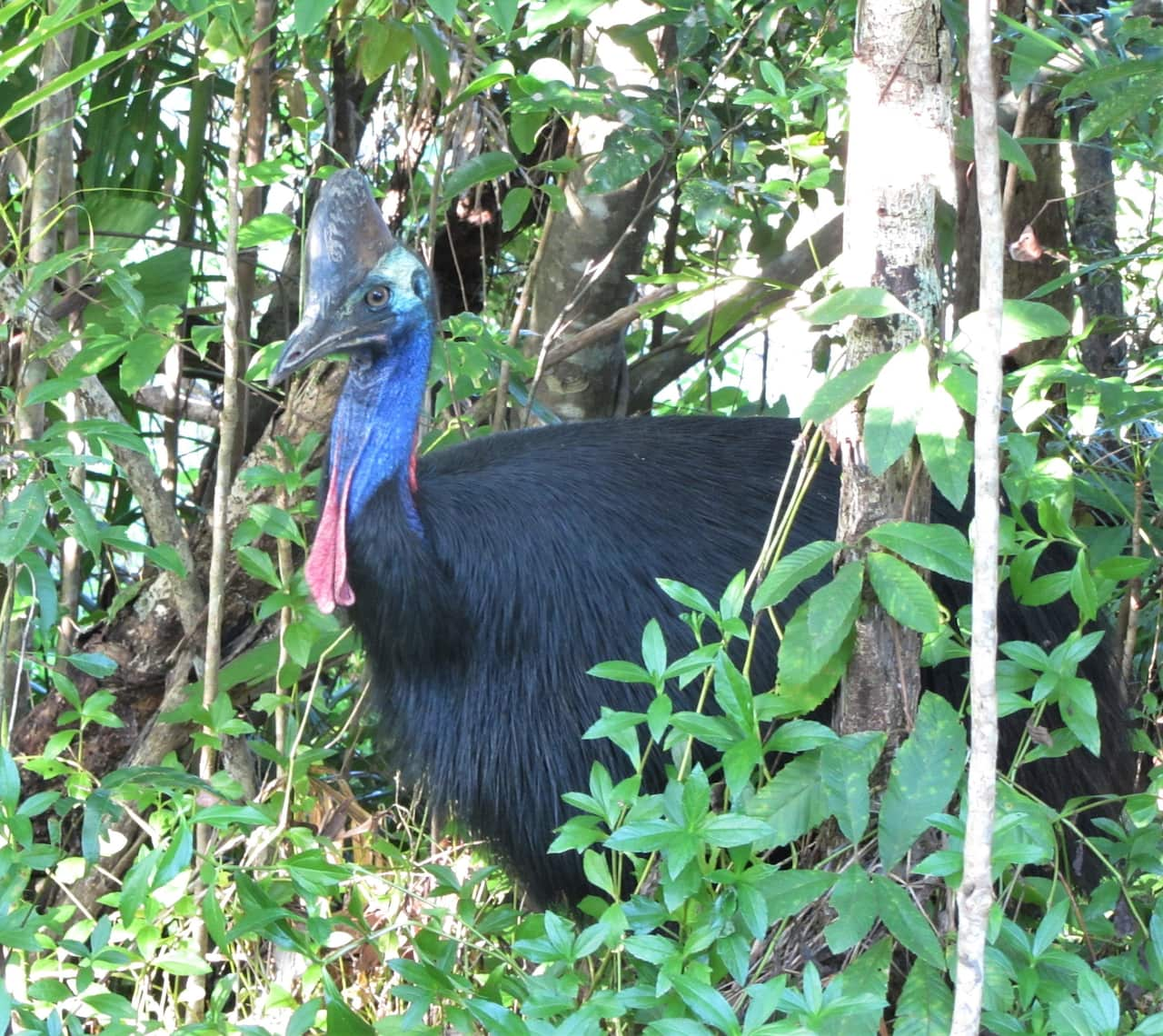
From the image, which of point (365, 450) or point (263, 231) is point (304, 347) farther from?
point (263, 231)

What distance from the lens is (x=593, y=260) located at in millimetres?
3096

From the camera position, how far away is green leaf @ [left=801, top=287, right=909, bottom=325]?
Result: 152 centimetres

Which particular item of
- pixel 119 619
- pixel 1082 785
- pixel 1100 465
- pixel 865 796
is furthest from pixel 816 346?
pixel 865 796

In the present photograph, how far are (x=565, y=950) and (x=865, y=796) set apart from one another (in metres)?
0.33

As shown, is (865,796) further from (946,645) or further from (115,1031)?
(115,1031)

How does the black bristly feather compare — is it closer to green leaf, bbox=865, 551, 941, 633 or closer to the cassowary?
the cassowary

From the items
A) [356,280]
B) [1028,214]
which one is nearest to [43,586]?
[356,280]

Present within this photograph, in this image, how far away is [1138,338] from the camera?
310cm

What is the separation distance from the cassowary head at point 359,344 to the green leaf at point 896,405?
0.79m

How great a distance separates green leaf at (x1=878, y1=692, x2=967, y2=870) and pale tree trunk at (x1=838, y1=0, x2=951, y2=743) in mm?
167

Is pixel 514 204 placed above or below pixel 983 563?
above

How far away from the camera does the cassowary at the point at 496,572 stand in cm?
212

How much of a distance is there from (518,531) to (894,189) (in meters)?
0.76

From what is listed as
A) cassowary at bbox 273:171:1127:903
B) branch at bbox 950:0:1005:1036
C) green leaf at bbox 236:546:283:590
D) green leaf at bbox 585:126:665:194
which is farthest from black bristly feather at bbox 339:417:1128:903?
branch at bbox 950:0:1005:1036
